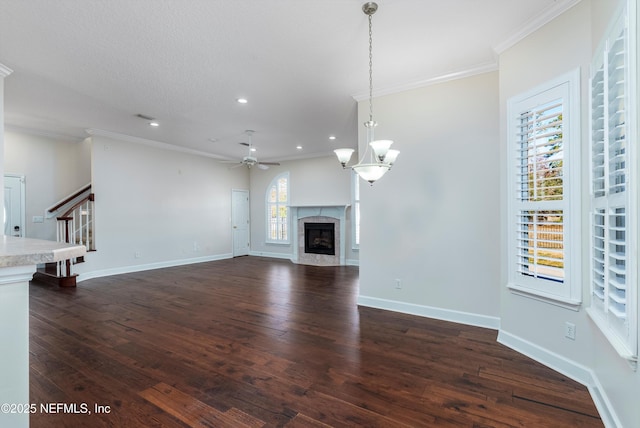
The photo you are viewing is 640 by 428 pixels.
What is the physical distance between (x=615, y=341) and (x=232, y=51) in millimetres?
3824

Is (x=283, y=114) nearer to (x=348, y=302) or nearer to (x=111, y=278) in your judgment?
(x=348, y=302)

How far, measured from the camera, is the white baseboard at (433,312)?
343 cm

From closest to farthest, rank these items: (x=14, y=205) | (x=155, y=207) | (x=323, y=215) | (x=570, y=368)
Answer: (x=570, y=368)
(x=14, y=205)
(x=155, y=207)
(x=323, y=215)

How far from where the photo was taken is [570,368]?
242 centimetres

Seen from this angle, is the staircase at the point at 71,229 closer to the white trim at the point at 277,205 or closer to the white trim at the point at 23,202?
the white trim at the point at 23,202

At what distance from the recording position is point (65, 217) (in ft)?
18.2

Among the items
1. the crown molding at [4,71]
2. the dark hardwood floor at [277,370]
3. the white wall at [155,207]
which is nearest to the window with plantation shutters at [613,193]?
the dark hardwood floor at [277,370]

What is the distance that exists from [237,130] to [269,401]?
16.7ft

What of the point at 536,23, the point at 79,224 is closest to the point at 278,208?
the point at 79,224

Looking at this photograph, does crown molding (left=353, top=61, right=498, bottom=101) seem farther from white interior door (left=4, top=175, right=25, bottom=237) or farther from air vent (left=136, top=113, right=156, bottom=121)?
white interior door (left=4, top=175, right=25, bottom=237)

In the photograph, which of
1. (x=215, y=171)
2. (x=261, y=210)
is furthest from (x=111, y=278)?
(x=261, y=210)

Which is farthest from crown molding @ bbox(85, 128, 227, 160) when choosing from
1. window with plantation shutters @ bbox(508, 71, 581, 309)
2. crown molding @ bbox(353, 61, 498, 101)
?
window with plantation shutters @ bbox(508, 71, 581, 309)

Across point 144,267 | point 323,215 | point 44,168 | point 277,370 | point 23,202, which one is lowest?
point 277,370

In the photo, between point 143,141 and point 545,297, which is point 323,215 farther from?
point 545,297
